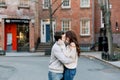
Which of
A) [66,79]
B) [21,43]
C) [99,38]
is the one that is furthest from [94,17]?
[66,79]

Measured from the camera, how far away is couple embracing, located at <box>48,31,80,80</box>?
748 centimetres

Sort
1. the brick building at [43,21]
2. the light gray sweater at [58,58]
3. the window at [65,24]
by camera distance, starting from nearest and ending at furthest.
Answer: the light gray sweater at [58,58], the brick building at [43,21], the window at [65,24]

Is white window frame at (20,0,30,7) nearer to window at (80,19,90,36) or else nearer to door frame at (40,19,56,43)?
door frame at (40,19,56,43)

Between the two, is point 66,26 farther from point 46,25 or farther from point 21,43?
point 21,43

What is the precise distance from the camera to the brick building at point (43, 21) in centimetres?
4353

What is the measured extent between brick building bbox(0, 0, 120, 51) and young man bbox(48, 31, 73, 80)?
35.9 metres

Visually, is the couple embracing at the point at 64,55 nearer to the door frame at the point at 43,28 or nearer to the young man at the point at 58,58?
the young man at the point at 58,58

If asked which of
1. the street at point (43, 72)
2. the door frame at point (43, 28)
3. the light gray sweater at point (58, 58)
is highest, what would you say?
the door frame at point (43, 28)

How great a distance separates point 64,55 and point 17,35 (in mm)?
A: 37791

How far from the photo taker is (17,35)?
44906 mm

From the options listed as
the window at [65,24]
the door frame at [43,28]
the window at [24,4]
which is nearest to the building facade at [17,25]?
the window at [24,4]

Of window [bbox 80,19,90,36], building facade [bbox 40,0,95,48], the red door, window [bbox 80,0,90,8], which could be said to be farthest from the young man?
window [bbox 80,0,90,8]

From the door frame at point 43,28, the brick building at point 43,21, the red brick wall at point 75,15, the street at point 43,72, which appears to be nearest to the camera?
the street at point 43,72

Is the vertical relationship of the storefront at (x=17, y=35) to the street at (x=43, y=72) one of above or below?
above
